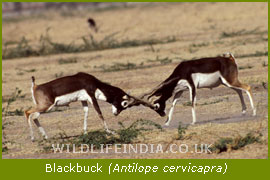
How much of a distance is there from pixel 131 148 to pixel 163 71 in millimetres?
9133

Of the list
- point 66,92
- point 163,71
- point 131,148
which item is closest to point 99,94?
point 66,92

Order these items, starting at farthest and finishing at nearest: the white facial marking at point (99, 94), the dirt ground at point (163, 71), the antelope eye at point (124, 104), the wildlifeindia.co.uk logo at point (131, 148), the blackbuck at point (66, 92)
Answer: the antelope eye at point (124, 104) → the white facial marking at point (99, 94) → the blackbuck at point (66, 92) → the dirt ground at point (163, 71) → the wildlifeindia.co.uk logo at point (131, 148)

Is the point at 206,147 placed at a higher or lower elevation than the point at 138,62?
lower

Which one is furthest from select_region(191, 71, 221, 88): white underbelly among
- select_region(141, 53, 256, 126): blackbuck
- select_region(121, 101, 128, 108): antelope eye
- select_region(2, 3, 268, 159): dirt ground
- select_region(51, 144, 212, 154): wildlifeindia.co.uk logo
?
select_region(51, 144, 212, 154): wildlifeindia.co.uk logo

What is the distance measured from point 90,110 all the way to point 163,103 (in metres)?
2.96

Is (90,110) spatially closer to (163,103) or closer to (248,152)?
(163,103)

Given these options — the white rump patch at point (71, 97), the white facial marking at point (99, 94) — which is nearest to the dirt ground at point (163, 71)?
the white rump patch at point (71, 97)

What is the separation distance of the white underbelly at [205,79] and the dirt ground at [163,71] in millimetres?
637

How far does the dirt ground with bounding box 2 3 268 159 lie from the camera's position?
11.1m

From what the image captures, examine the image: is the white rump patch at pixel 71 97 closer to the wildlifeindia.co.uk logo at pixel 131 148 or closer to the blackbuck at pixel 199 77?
the wildlifeindia.co.uk logo at pixel 131 148

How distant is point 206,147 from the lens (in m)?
10.1

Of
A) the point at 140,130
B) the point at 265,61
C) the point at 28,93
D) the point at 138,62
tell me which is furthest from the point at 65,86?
the point at 138,62

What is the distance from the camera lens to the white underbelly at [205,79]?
453 inches

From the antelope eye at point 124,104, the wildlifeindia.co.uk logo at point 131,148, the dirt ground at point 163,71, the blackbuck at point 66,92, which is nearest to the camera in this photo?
the wildlifeindia.co.uk logo at point 131,148
